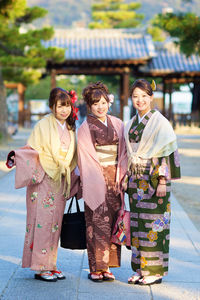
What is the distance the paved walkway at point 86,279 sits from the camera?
11.4 ft

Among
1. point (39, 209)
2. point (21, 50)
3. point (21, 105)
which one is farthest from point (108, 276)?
point (21, 105)

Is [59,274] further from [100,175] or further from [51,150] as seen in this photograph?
[51,150]

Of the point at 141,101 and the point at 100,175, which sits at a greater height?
the point at 141,101

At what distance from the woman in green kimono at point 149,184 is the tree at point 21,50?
35.0ft

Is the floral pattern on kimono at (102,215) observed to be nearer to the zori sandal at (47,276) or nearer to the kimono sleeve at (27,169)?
the zori sandal at (47,276)

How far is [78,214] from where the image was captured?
3.94 meters

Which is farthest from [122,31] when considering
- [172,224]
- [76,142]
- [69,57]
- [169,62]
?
[76,142]

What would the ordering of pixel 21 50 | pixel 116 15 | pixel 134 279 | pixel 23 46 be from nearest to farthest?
pixel 134 279 < pixel 23 46 < pixel 21 50 < pixel 116 15

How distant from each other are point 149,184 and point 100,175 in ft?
1.29

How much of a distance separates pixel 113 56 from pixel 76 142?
17.7 metres

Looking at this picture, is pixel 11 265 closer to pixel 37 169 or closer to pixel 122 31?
pixel 37 169

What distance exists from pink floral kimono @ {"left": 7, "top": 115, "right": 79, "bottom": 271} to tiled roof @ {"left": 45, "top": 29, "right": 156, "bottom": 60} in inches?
687

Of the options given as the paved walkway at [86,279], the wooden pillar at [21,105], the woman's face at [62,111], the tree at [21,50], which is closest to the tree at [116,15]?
the wooden pillar at [21,105]

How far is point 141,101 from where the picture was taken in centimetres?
378
